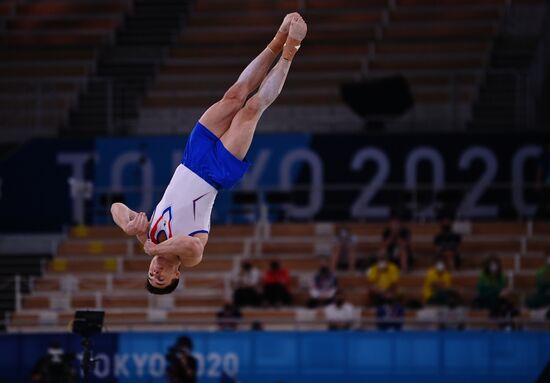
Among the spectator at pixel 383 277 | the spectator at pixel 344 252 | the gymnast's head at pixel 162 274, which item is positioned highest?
the spectator at pixel 344 252

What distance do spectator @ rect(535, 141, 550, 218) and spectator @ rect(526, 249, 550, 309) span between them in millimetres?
2472

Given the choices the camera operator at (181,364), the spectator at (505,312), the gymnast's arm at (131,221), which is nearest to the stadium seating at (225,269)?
the spectator at (505,312)

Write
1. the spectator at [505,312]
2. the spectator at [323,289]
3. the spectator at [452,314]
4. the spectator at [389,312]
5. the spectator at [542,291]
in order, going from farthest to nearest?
the spectator at [323,289] < the spectator at [542,291] < the spectator at [389,312] < the spectator at [452,314] < the spectator at [505,312]

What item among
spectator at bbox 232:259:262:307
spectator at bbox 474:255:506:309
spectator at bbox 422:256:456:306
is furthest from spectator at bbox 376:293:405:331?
spectator at bbox 232:259:262:307

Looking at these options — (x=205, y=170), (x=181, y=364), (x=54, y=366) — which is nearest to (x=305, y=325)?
(x=181, y=364)

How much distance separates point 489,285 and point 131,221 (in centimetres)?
914

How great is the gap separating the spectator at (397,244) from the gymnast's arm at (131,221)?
928 cm

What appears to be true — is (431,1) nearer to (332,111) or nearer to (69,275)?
(332,111)

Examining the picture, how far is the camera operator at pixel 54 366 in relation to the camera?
16.6 m

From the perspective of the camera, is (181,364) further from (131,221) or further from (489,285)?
(131,221)

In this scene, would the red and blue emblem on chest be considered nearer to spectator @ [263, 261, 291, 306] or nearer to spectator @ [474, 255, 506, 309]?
spectator @ [263, 261, 291, 306]

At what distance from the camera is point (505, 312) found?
58.7 feet

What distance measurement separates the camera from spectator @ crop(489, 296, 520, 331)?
17781 millimetres

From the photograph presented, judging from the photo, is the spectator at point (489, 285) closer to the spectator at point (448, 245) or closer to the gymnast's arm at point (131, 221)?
the spectator at point (448, 245)
